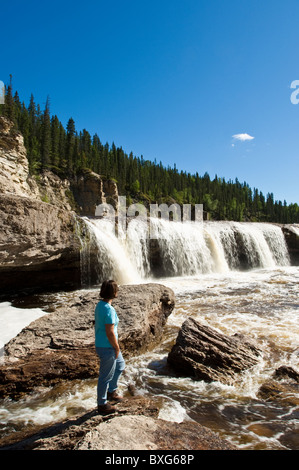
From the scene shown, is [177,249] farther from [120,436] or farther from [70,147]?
[70,147]

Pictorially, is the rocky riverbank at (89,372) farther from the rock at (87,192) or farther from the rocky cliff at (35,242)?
the rock at (87,192)

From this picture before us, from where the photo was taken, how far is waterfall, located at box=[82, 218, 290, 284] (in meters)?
15.8

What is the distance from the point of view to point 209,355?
5367 mm

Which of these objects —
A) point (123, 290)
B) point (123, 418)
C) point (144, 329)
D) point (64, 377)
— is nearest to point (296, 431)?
point (123, 418)

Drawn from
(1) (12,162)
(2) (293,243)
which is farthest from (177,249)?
(1) (12,162)

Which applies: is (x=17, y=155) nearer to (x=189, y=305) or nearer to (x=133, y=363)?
(x=189, y=305)

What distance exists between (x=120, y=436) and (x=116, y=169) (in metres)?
72.4

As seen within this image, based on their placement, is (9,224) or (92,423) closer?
(92,423)

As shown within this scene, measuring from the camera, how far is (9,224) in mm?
9250

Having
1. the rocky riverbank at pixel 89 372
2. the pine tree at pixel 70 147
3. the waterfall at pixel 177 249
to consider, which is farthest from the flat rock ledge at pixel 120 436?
the pine tree at pixel 70 147

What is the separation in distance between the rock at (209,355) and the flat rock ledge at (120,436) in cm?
228

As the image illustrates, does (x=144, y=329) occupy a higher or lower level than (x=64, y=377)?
higher
